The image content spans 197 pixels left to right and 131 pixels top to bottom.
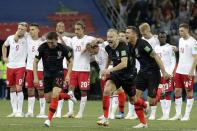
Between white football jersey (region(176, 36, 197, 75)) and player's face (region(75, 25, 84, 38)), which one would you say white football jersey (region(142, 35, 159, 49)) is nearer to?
white football jersey (region(176, 36, 197, 75))

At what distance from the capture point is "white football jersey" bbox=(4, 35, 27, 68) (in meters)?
23.5

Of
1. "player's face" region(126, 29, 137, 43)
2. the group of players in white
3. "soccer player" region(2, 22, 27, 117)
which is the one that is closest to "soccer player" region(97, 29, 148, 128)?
"player's face" region(126, 29, 137, 43)

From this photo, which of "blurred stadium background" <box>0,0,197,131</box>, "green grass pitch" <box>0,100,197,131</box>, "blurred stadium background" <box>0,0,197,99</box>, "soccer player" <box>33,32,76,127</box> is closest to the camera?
"green grass pitch" <box>0,100,197,131</box>

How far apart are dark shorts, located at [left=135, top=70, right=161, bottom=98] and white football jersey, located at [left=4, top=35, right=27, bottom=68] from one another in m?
3.70

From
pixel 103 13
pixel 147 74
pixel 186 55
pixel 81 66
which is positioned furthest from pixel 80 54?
pixel 103 13

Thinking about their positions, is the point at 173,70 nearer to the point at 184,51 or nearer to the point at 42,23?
the point at 184,51

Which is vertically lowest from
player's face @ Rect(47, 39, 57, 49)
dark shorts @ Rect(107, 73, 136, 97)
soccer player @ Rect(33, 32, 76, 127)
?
dark shorts @ Rect(107, 73, 136, 97)

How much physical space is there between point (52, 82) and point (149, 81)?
9.44ft

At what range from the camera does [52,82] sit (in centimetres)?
2045

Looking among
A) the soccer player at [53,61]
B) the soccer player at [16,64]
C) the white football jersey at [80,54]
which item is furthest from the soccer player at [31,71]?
the soccer player at [53,61]

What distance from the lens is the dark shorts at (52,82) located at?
65.1 ft

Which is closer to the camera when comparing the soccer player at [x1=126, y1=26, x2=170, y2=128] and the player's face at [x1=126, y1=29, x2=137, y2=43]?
the player's face at [x1=126, y1=29, x2=137, y2=43]

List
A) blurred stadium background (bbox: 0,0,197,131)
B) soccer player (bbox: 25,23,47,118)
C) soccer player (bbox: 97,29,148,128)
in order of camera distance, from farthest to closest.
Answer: blurred stadium background (bbox: 0,0,197,131) → soccer player (bbox: 25,23,47,118) → soccer player (bbox: 97,29,148,128)

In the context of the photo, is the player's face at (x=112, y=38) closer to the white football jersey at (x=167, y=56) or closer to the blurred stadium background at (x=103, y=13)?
the white football jersey at (x=167, y=56)
